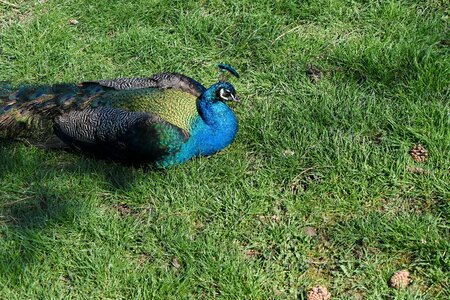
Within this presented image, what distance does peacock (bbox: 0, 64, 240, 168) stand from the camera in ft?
10.5

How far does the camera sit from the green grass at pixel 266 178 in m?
2.83

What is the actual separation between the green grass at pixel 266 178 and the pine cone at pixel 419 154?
0.03m

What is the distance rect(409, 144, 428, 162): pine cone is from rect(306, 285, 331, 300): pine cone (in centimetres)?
88

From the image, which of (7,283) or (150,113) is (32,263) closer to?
(7,283)

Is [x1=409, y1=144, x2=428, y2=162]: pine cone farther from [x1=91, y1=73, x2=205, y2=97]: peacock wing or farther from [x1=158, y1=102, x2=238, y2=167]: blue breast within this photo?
[x1=91, y1=73, x2=205, y2=97]: peacock wing

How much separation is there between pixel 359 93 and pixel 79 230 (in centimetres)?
170

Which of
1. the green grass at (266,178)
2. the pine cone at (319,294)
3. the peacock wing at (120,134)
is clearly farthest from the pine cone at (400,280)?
the peacock wing at (120,134)

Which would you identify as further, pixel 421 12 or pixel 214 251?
pixel 421 12

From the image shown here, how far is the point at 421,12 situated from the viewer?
152 inches

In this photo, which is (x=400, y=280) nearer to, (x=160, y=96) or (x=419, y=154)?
(x=419, y=154)

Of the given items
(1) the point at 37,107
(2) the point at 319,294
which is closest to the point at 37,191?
(1) the point at 37,107

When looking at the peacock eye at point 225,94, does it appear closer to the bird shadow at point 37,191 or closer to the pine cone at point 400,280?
the bird shadow at point 37,191

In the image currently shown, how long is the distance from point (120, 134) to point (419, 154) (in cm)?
154

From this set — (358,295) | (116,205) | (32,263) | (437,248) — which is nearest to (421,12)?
(437,248)
